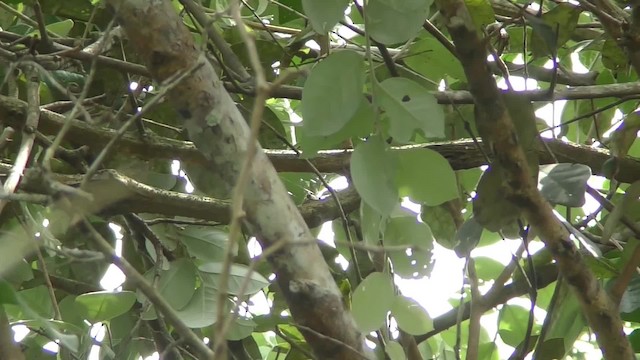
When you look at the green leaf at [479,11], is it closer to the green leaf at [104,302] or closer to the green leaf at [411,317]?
the green leaf at [411,317]

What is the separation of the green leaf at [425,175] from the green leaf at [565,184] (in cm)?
7

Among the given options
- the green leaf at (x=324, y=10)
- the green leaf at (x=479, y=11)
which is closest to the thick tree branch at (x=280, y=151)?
the green leaf at (x=479, y=11)

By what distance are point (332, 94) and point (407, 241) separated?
0.15 meters

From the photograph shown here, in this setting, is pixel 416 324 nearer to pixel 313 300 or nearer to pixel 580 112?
pixel 313 300

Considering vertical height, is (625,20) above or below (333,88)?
above

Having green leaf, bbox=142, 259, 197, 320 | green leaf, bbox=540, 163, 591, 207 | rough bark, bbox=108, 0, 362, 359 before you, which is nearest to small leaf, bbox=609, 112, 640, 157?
green leaf, bbox=540, 163, 591, 207

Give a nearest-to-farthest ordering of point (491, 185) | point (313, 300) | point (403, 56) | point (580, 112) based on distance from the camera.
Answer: point (313, 300)
point (491, 185)
point (403, 56)
point (580, 112)

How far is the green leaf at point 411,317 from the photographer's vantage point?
65 centimetres

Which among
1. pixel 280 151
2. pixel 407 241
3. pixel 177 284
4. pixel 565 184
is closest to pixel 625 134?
pixel 565 184

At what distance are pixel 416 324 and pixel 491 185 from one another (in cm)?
13

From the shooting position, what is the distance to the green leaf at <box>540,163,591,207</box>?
2.07 ft

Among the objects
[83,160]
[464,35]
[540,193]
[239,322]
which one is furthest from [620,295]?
[83,160]

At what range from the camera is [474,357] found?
74cm

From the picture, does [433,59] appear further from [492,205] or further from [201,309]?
[201,309]
